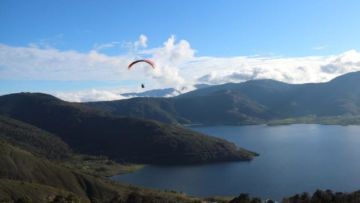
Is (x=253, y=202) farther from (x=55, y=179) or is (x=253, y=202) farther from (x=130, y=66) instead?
(x=55, y=179)

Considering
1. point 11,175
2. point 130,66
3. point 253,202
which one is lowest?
point 253,202

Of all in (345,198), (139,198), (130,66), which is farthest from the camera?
(139,198)

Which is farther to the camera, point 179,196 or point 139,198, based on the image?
point 179,196

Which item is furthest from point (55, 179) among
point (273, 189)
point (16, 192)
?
point (273, 189)

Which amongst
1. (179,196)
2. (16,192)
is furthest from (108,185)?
(16,192)

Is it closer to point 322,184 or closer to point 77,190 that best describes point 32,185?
point 77,190

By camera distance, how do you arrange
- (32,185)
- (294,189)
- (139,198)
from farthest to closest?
(294,189)
(32,185)
(139,198)

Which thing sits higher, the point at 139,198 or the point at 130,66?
the point at 130,66

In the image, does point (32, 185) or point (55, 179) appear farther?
point (55, 179)

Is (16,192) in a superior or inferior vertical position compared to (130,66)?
inferior
